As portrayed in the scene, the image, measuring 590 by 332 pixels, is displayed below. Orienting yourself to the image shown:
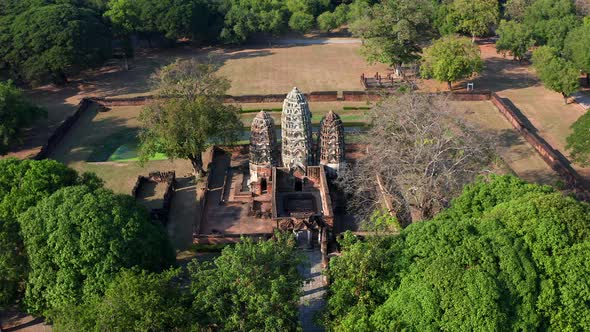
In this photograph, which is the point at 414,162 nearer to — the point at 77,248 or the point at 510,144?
the point at 510,144

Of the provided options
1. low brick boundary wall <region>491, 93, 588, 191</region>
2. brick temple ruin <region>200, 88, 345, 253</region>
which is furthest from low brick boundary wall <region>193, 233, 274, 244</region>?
low brick boundary wall <region>491, 93, 588, 191</region>

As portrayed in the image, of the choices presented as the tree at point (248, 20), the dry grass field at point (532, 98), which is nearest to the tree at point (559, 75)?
the dry grass field at point (532, 98)

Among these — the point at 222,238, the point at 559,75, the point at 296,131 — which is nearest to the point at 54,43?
the point at 296,131

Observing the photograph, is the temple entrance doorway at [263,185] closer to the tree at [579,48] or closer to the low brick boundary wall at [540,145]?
the low brick boundary wall at [540,145]

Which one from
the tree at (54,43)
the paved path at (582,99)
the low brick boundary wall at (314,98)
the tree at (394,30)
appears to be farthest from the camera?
the tree at (54,43)

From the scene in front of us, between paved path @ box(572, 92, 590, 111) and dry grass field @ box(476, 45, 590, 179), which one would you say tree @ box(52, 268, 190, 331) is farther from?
paved path @ box(572, 92, 590, 111)

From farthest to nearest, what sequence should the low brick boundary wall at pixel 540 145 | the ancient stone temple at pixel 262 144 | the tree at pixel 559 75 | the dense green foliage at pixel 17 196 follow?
the tree at pixel 559 75
the low brick boundary wall at pixel 540 145
the ancient stone temple at pixel 262 144
the dense green foliage at pixel 17 196

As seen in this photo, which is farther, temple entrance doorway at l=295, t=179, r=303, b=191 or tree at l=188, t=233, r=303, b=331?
temple entrance doorway at l=295, t=179, r=303, b=191
